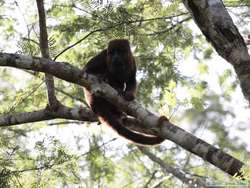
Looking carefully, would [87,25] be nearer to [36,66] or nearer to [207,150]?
[36,66]

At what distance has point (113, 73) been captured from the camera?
16.7ft

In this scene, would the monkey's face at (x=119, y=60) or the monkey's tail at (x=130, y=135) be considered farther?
the monkey's face at (x=119, y=60)

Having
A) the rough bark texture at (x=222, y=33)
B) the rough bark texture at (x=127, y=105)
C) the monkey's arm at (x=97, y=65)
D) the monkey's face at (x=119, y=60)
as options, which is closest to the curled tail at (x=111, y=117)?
the monkey's arm at (x=97, y=65)

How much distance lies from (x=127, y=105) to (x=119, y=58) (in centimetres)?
157

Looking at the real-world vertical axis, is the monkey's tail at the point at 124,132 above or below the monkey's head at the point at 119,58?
below

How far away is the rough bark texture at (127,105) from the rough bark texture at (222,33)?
443 mm

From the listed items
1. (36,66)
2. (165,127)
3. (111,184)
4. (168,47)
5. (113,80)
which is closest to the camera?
(165,127)

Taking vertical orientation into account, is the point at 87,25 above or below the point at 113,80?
above

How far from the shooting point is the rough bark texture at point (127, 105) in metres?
3.07

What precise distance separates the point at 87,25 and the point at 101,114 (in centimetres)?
149

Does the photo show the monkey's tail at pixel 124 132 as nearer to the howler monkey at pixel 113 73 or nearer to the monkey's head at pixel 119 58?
the howler monkey at pixel 113 73

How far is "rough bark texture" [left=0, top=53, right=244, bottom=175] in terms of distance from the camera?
10.1 ft

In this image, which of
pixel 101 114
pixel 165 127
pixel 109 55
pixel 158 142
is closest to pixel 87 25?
pixel 109 55

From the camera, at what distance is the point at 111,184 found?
9164mm
